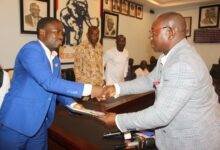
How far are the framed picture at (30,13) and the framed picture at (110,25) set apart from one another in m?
1.88

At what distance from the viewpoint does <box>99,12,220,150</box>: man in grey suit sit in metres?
1.38

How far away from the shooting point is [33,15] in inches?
165

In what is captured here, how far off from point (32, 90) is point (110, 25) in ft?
14.9

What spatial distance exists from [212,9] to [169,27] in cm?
630

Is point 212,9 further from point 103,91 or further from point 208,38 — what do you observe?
point 103,91

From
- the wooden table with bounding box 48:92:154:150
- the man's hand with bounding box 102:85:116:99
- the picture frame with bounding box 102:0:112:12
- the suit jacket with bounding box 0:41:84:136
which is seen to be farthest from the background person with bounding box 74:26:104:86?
the picture frame with bounding box 102:0:112:12

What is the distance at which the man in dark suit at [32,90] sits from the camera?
1759mm

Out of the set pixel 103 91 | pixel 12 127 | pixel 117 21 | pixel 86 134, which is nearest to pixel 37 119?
pixel 12 127

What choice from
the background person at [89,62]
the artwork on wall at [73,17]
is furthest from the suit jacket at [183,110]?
the artwork on wall at [73,17]

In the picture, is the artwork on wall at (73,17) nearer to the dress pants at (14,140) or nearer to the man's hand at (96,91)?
the man's hand at (96,91)

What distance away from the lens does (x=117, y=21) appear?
6.33 m

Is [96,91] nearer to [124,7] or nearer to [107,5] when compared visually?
[107,5]

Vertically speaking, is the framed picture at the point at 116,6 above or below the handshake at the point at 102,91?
above

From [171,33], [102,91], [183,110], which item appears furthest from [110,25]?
[183,110]
